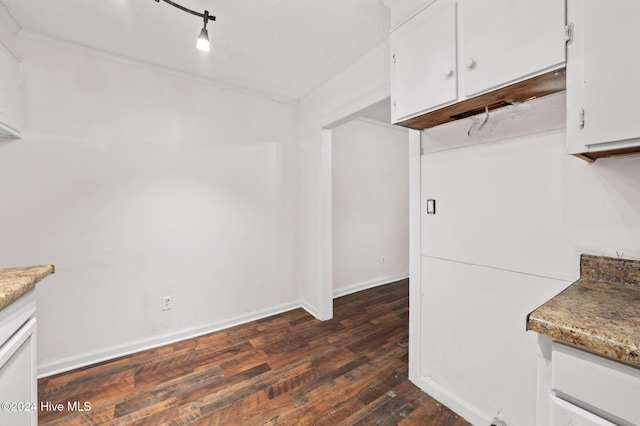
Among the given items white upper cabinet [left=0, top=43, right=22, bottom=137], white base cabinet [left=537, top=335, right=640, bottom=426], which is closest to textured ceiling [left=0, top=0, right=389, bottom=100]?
white upper cabinet [left=0, top=43, right=22, bottom=137]

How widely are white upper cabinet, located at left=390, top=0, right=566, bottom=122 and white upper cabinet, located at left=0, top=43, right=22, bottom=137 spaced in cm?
246

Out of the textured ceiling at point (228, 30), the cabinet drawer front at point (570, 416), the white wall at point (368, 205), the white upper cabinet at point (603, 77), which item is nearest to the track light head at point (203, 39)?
the textured ceiling at point (228, 30)

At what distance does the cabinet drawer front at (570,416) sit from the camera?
0.68 m

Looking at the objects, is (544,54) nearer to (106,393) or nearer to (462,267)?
(462,267)

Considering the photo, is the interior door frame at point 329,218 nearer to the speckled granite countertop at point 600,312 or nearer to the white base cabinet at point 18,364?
the speckled granite countertop at point 600,312

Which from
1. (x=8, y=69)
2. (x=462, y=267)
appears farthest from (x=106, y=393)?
(x=462, y=267)

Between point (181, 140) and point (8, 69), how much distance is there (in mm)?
1102

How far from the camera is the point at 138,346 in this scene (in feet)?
7.68

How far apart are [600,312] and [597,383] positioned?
0.23 metres

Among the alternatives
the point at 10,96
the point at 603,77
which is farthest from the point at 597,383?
the point at 10,96

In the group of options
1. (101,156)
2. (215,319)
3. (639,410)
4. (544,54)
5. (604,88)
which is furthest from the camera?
(215,319)

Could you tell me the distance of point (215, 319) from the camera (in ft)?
8.95

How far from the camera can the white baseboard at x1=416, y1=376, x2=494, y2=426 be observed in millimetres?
1513

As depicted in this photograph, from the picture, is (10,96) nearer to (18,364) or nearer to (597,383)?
(18,364)
